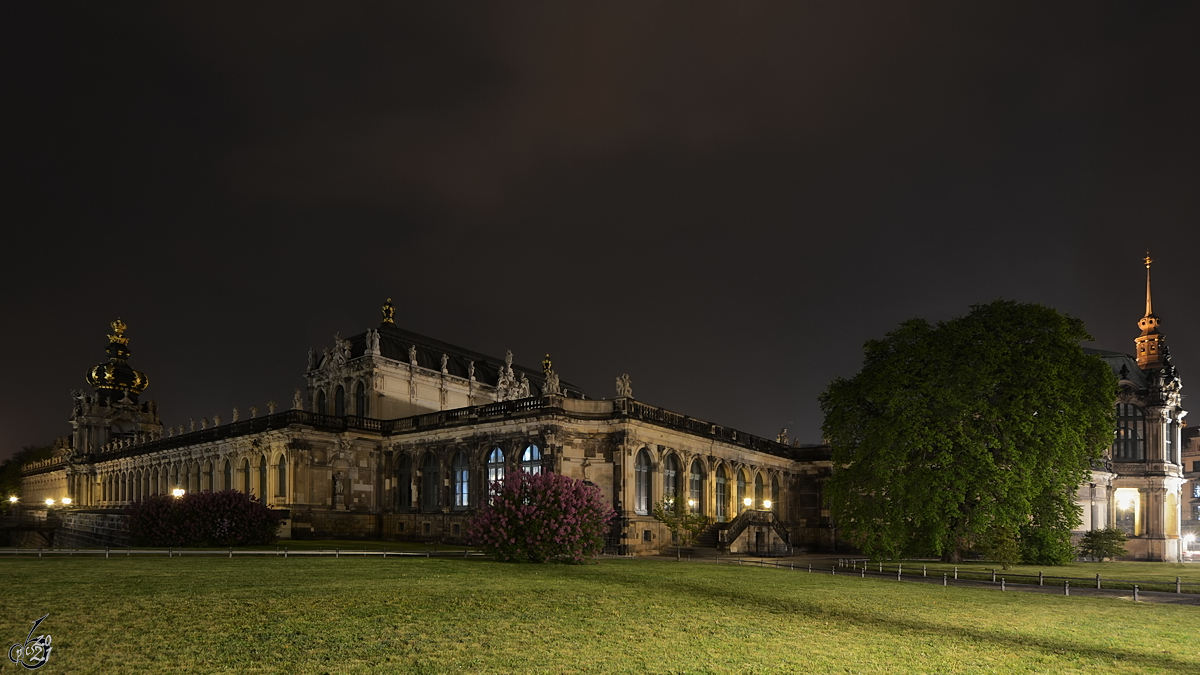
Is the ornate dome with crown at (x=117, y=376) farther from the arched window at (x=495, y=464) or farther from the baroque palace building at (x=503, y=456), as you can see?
the arched window at (x=495, y=464)

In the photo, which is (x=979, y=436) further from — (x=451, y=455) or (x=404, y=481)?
(x=404, y=481)

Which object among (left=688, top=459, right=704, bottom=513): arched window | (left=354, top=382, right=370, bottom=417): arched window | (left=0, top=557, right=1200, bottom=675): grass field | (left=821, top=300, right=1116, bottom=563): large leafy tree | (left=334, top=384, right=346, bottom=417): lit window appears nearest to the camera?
(left=0, top=557, right=1200, bottom=675): grass field

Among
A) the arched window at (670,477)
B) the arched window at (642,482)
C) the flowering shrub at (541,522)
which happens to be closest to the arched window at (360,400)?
the arched window at (642,482)

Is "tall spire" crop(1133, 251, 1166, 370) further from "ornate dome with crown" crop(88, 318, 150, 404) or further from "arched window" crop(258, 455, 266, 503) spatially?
"ornate dome with crown" crop(88, 318, 150, 404)

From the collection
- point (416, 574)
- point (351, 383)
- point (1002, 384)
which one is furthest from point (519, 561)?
point (351, 383)

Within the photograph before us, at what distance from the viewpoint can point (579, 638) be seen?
14516 mm

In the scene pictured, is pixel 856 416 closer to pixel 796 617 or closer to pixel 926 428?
pixel 926 428

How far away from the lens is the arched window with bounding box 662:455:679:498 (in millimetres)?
50775

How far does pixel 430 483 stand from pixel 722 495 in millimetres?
19444

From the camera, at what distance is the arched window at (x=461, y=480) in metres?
52.7

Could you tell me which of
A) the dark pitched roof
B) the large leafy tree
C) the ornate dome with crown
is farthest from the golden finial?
the large leafy tree

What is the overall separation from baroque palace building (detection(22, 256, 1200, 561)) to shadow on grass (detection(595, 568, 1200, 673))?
21450mm

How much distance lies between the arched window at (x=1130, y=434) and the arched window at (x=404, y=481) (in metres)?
53.7

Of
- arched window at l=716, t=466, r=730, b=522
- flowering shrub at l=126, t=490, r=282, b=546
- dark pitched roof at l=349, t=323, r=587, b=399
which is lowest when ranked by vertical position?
arched window at l=716, t=466, r=730, b=522
